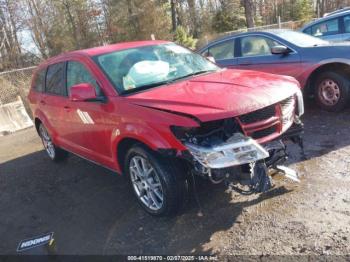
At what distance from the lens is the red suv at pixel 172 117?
3.53m

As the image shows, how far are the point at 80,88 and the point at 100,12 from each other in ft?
97.5

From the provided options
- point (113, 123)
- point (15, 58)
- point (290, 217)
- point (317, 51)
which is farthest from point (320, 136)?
point (15, 58)

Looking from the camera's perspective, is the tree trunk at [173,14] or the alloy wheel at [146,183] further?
the tree trunk at [173,14]

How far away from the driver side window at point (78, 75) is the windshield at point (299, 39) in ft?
13.0

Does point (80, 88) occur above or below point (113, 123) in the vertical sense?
above

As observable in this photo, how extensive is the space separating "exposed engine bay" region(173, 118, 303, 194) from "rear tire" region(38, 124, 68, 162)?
12.5 ft

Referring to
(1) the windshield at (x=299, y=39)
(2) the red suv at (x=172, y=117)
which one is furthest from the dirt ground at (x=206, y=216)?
(1) the windshield at (x=299, y=39)

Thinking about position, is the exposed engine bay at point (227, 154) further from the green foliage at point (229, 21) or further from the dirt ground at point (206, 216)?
the green foliage at point (229, 21)

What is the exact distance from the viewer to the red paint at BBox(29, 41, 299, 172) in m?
3.57

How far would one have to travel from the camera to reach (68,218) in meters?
4.68

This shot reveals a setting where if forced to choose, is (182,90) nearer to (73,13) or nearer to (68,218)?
(68,218)

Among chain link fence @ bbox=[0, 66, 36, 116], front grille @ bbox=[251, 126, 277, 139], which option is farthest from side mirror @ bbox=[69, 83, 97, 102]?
chain link fence @ bbox=[0, 66, 36, 116]

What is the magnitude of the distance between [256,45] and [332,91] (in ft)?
5.77

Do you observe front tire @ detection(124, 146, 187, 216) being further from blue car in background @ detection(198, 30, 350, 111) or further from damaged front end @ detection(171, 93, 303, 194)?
blue car in background @ detection(198, 30, 350, 111)
